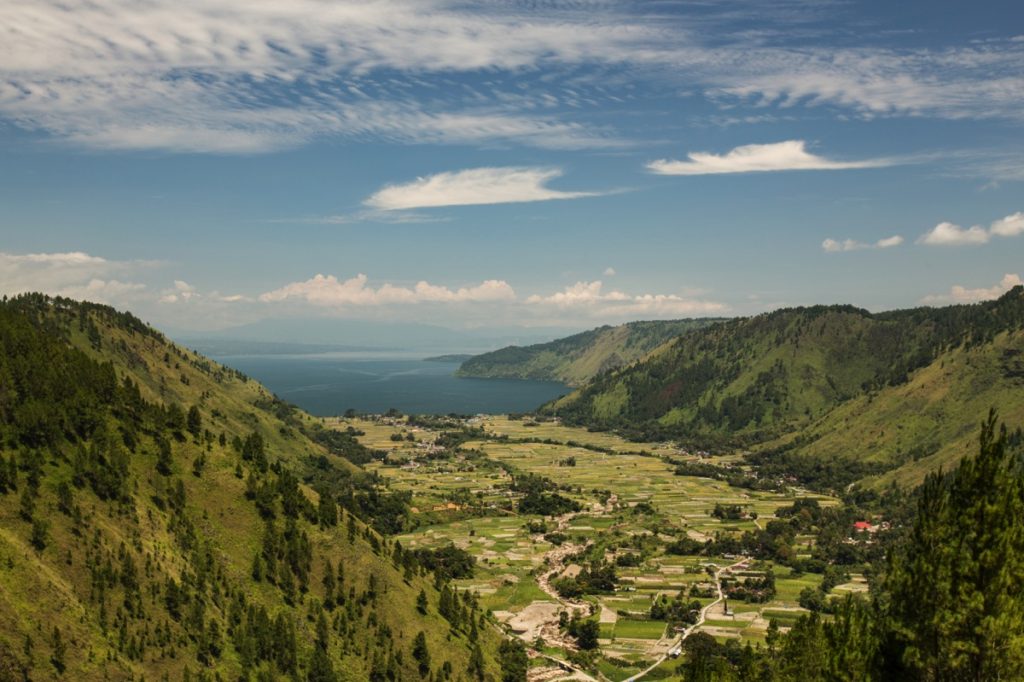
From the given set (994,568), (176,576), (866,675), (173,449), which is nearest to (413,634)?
(176,576)

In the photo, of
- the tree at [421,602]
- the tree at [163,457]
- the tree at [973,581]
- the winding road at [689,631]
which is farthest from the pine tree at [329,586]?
the tree at [973,581]

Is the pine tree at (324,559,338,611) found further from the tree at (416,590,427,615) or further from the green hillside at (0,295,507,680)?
the tree at (416,590,427,615)

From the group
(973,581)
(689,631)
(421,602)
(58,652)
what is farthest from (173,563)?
(973,581)

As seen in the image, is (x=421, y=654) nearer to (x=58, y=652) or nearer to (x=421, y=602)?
(x=421, y=602)

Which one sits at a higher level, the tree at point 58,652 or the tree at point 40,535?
the tree at point 40,535

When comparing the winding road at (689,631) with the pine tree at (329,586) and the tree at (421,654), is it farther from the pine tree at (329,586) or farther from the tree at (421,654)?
the pine tree at (329,586)

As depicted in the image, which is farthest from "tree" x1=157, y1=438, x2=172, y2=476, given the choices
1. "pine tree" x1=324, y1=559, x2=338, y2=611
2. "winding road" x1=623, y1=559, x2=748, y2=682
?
"winding road" x1=623, y1=559, x2=748, y2=682
